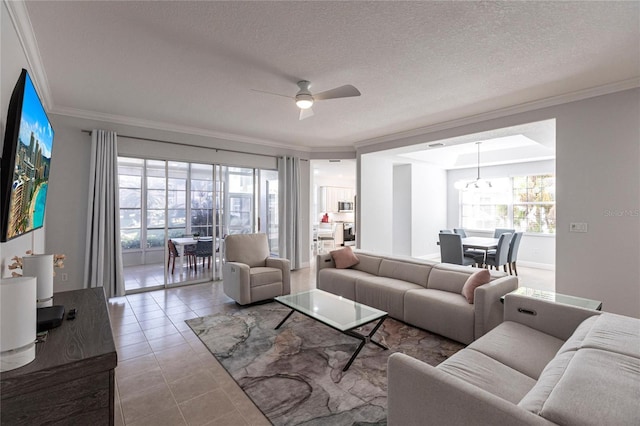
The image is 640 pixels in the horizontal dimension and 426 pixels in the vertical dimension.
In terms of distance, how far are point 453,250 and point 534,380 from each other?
3.95 meters

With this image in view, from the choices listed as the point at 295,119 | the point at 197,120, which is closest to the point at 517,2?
the point at 295,119

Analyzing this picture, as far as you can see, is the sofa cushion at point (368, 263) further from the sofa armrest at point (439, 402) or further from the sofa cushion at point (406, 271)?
the sofa armrest at point (439, 402)

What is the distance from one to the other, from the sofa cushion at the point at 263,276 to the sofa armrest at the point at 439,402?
9.51 feet

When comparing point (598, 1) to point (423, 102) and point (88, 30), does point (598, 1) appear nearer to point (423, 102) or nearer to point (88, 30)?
point (423, 102)

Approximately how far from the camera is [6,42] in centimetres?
193

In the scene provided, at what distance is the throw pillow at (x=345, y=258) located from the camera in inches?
179

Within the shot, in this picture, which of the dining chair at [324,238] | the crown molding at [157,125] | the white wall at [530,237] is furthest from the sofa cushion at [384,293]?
the dining chair at [324,238]

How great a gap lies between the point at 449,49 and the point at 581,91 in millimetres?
2104

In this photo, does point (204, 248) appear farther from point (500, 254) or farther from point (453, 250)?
point (500, 254)

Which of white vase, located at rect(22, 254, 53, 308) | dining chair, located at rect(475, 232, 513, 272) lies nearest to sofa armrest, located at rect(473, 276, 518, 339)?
dining chair, located at rect(475, 232, 513, 272)

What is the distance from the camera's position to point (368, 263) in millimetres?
4426

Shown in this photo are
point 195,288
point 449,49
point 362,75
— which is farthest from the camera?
point 195,288

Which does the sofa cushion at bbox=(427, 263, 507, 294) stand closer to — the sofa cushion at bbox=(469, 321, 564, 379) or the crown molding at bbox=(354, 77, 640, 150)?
the sofa cushion at bbox=(469, 321, 564, 379)

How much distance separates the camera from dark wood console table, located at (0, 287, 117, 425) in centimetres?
109
